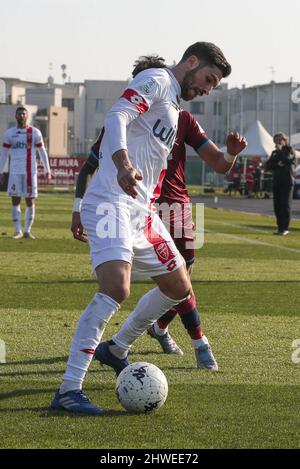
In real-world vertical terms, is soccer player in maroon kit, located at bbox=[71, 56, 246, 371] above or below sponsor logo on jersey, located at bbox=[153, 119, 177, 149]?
below

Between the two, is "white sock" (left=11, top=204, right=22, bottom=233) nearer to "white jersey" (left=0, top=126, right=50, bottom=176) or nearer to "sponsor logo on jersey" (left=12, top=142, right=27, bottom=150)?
"white jersey" (left=0, top=126, right=50, bottom=176)

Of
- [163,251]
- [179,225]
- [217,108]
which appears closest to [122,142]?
[163,251]

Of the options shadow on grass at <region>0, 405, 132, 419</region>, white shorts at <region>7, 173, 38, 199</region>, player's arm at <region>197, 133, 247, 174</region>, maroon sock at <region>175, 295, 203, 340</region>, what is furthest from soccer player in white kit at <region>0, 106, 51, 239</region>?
shadow on grass at <region>0, 405, 132, 419</region>

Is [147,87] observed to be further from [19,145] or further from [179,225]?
[19,145]

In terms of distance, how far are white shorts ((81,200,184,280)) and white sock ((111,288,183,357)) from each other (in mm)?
293

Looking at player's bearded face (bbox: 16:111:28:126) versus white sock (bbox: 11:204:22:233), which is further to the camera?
white sock (bbox: 11:204:22:233)

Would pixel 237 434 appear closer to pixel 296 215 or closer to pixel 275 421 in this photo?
pixel 275 421

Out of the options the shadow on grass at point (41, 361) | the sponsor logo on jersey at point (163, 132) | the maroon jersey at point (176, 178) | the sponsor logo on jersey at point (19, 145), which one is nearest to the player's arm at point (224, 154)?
the maroon jersey at point (176, 178)

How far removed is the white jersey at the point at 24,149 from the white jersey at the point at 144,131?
1475cm

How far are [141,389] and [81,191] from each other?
143 cm

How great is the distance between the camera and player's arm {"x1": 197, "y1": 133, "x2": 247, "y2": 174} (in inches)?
299

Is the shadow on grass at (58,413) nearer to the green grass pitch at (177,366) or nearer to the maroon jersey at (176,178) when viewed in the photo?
the green grass pitch at (177,366)

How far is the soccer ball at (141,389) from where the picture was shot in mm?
6800
